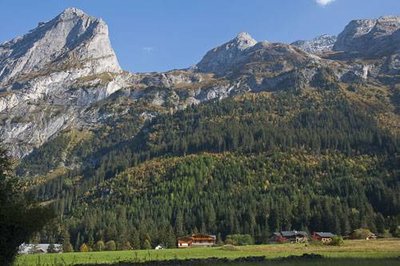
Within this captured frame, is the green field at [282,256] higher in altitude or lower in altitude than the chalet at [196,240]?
lower

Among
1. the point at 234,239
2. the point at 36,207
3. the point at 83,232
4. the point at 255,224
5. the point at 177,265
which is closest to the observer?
the point at 36,207

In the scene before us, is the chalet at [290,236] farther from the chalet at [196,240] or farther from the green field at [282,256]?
the green field at [282,256]

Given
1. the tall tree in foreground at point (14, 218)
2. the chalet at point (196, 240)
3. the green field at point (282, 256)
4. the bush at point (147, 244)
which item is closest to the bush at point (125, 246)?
the bush at point (147, 244)

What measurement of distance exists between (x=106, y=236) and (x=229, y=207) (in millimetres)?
49590

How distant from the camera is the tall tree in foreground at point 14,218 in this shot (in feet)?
106

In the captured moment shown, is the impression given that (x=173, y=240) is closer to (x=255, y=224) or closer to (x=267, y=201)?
(x=255, y=224)

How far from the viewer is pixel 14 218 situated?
32.1m

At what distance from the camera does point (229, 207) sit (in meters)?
193

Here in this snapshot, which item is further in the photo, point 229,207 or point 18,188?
point 229,207

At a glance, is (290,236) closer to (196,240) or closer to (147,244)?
(196,240)

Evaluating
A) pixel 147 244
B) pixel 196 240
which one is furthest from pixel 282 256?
pixel 196 240

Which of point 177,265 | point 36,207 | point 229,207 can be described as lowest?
point 177,265

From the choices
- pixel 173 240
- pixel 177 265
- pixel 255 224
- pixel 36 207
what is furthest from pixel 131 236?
pixel 36 207

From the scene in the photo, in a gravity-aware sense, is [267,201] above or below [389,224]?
above
